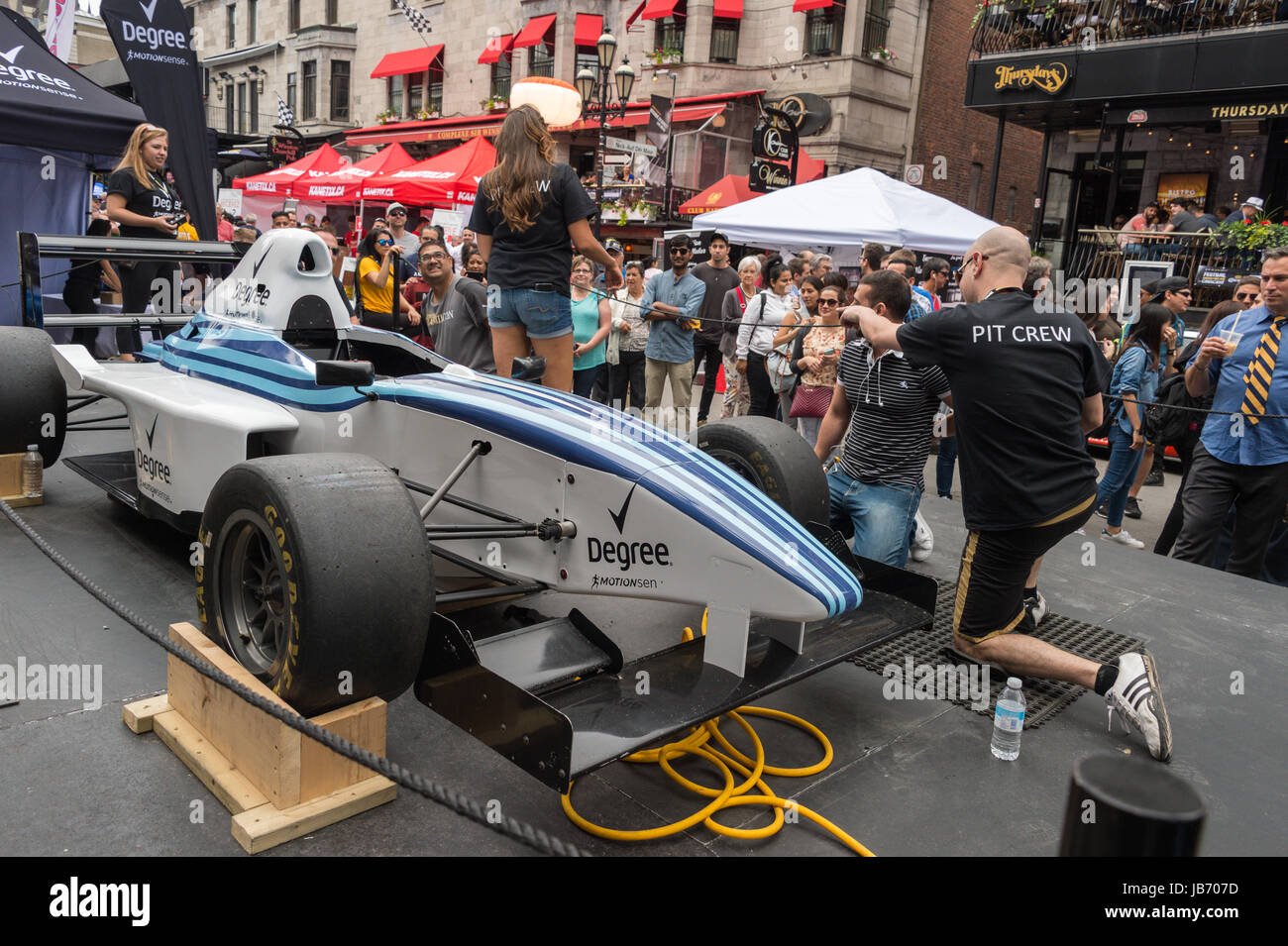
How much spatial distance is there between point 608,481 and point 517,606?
1.23 metres

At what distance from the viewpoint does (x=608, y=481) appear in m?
3.26

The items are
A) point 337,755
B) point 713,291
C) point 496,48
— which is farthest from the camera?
point 496,48

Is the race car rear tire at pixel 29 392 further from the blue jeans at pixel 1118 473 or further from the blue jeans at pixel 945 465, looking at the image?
the blue jeans at pixel 1118 473

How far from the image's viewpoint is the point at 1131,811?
1.22 metres

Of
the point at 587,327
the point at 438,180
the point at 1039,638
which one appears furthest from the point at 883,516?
the point at 438,180

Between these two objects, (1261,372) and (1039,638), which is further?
(1261,372)

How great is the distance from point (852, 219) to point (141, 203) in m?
8.05

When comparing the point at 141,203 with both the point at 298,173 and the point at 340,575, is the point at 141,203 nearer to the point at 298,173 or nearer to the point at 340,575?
the point at 340,575

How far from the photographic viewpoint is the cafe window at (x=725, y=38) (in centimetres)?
2494

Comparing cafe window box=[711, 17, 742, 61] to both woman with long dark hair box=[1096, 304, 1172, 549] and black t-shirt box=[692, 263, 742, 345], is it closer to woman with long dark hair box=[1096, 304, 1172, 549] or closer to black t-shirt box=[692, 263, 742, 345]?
black t-shirt box=[692, 263, 742, 345]

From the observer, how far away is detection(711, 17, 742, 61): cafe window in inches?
982
